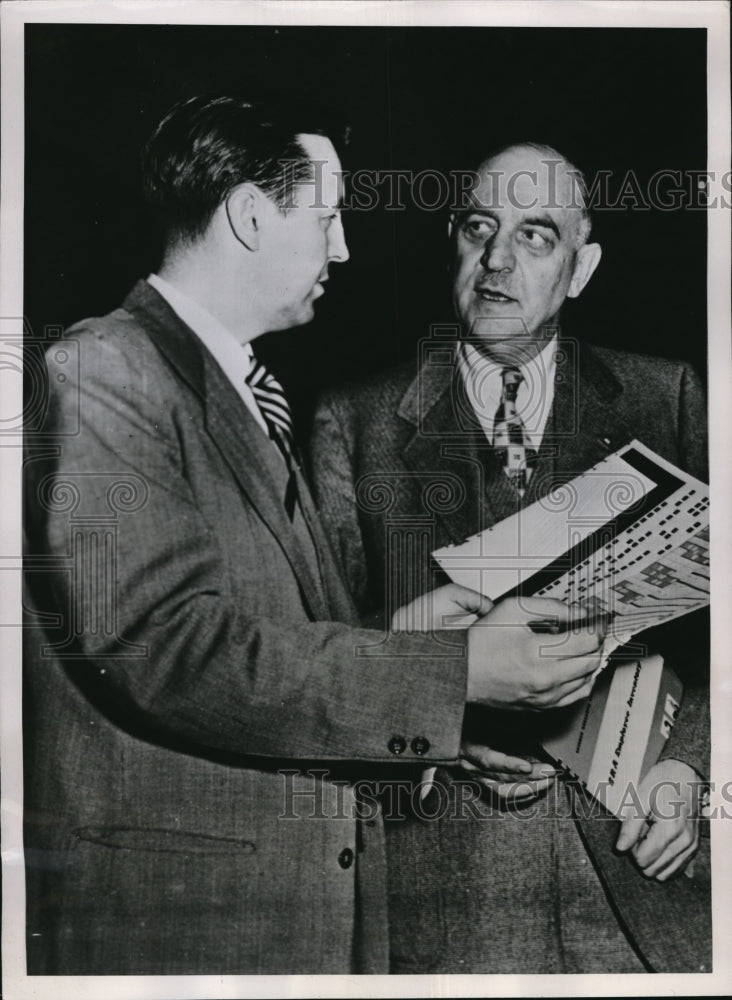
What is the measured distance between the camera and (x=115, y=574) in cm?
192

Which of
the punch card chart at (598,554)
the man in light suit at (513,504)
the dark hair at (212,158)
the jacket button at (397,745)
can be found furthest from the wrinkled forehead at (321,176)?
the jacket button at (397,745)

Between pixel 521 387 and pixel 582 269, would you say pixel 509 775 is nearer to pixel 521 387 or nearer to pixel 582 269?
pixel 521 387

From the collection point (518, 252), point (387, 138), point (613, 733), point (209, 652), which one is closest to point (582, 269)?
point (518, 252)

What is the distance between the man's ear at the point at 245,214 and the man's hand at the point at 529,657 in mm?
870

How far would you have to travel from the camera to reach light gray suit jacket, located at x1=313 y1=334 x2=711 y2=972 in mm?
1949

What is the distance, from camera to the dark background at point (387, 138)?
1.99 meters

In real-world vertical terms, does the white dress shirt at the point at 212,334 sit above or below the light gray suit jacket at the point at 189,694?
above

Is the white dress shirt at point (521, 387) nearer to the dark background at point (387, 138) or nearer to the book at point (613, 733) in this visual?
the dark background at point (387, 138)

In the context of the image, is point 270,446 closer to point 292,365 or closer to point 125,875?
point 292,365

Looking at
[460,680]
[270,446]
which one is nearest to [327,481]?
[270,446]

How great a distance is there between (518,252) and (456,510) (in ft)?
1.74

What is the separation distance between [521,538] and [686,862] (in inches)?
28.5

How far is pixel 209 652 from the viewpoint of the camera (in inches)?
73.4

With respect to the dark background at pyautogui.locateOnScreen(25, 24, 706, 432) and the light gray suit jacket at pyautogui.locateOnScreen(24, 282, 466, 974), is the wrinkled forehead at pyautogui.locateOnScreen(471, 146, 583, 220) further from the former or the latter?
the light gray suit jacket at pyautogui.locateOnScreen(24, 282, 466, 974)
